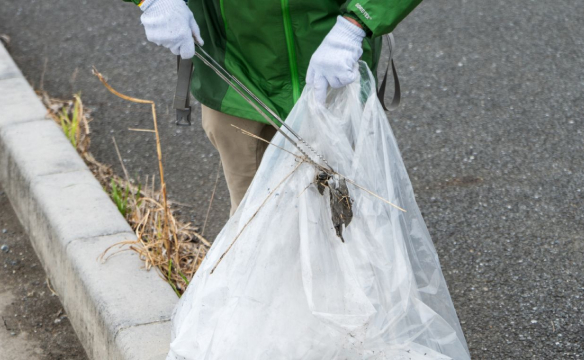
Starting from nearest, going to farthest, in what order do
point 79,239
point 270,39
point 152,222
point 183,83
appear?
1. point 270,39
2. point 183,83
3. point 79,239
4. point 152,222

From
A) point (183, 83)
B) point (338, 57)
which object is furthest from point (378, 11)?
point (183, 83)

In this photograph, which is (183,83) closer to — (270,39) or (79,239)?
(270,39)

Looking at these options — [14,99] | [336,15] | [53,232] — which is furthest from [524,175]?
[14,99]

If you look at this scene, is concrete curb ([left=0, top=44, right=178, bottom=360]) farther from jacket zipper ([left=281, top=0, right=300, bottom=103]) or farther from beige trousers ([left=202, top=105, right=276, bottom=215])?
jacket zipper ([left=281, top=0, right=300, bottom=103])

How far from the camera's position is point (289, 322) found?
5.90ft

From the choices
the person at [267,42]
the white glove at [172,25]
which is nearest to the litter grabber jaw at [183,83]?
the person at [267,42]

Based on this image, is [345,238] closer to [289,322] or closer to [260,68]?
[289,322]

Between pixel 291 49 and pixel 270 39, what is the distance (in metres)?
0.06

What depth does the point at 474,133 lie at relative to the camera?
3643 mm

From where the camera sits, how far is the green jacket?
1813 mm

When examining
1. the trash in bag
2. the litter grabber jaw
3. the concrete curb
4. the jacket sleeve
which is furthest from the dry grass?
the jacket sleeve

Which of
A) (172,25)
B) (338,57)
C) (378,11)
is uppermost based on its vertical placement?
(378,11)

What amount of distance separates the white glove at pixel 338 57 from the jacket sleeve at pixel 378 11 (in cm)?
4

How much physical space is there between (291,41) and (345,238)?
0.51 metres
